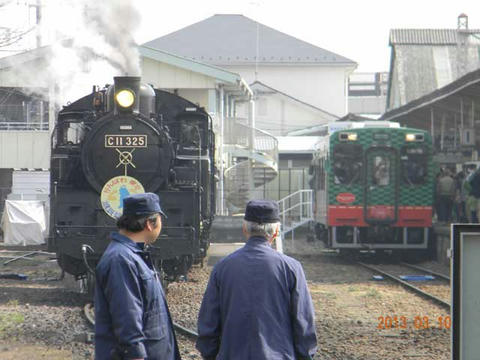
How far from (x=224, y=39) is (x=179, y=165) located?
50175 millimetres

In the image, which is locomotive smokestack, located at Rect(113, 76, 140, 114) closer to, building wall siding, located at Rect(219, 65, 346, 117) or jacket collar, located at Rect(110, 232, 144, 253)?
jacket collar, located at Rect(110, 232, 144, 253)

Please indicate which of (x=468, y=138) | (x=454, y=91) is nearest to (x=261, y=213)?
(x=454, y=91)

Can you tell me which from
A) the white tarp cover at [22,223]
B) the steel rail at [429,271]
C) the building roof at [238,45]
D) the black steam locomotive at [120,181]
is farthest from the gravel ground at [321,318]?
the building roof at [238,45]

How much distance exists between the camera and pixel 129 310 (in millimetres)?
4207

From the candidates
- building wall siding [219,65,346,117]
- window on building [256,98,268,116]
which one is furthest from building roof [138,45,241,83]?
building wall siding [219,65,346,117]

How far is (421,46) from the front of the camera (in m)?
46.1

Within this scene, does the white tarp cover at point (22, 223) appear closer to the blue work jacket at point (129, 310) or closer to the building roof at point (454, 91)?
the building roof at point (454, 91)

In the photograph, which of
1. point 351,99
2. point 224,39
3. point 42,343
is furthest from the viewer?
point 351,99

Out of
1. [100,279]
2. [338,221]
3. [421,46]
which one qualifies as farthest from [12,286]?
[421,46]

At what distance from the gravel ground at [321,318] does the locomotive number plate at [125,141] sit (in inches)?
91.2

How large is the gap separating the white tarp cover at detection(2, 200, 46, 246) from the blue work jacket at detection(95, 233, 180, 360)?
20121 mm

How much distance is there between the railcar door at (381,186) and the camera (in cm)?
1975

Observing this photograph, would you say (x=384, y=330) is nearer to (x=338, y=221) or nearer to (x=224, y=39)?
(x=338, y=221)

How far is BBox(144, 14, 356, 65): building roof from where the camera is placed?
5922 cm
